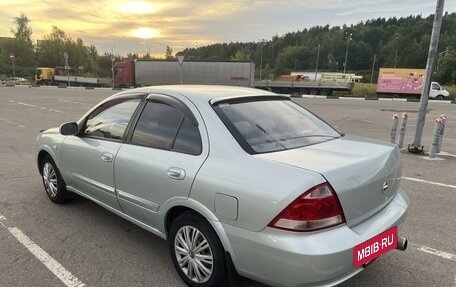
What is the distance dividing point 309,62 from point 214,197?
139160 mm

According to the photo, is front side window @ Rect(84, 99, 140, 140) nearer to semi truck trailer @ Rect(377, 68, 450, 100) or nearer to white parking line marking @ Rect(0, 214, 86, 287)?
white parking line marking @ Rect(0, 214, 86, 287)

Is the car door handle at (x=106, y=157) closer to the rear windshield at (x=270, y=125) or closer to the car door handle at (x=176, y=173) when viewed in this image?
Result: the car door handle at (x=176, y=173)

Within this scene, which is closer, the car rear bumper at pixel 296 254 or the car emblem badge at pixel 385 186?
the car rear bumper at pixel 296 254

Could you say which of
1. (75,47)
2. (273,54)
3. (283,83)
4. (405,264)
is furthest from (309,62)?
(405,264)

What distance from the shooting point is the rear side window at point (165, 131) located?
3125 mm

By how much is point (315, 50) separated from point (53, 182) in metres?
139

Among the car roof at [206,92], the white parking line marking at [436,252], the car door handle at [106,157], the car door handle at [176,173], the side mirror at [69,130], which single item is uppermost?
the car roof at [206,92]

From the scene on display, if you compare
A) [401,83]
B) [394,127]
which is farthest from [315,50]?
[394,127]

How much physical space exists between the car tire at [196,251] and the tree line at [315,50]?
69866 millimetres

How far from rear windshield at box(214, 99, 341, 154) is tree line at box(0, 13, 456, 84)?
68.7 meters

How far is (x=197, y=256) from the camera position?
3.02 m

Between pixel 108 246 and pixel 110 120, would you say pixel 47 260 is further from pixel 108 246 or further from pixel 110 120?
pixel 110 120

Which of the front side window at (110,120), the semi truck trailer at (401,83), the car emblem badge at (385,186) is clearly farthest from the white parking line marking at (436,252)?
the semi truck trailer at (401,83)

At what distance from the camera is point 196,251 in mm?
3012
